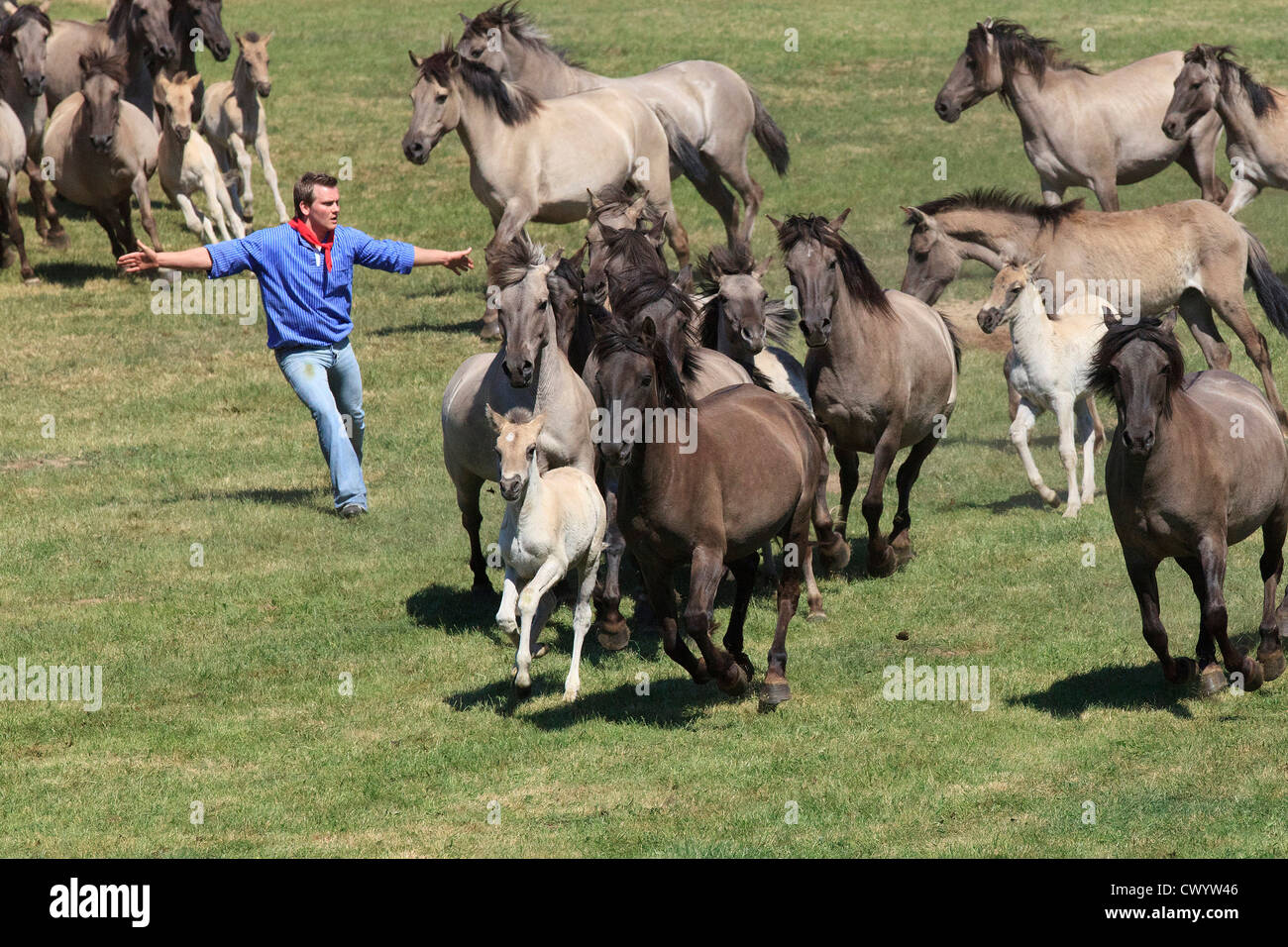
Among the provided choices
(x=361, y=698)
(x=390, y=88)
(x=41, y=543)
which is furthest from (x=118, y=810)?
(x=390, y=88)

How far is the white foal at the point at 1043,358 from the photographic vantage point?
46.3 feet

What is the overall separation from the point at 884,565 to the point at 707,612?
3916mm

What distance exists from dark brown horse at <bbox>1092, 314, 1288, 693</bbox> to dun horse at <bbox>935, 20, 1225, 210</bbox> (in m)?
11.1

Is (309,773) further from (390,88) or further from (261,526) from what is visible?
(390,88)

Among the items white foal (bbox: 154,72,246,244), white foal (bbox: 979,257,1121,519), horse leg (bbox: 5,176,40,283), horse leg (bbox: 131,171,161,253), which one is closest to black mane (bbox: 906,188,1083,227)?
white foal (bbox: 979,257,1121,519)

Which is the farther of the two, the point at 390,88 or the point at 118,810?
the point at 390,88

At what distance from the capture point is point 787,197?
26.1m

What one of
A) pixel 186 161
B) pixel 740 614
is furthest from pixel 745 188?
pixel 740 614

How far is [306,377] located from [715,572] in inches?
206

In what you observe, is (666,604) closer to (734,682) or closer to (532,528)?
(734,682)

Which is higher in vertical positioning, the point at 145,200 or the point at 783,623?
the point at 783,623

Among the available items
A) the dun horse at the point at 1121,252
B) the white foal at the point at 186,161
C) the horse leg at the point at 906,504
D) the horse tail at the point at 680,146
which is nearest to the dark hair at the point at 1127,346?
the horse leg at the point at 906,504

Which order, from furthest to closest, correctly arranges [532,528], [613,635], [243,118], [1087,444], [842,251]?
[243,118] → [1087,444] → [842,251] → [613,635] → [532,528]

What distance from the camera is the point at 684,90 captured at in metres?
22.4
